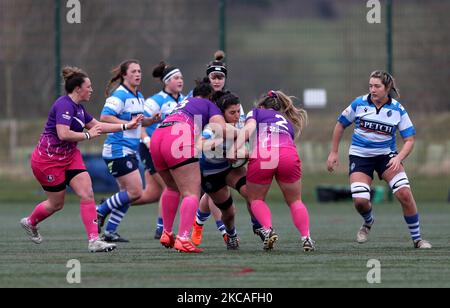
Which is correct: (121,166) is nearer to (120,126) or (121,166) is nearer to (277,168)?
(120,126)

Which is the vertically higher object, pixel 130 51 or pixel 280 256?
pixel 130 51

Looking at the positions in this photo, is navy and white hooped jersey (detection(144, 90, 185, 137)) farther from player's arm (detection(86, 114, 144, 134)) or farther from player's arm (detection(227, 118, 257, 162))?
player's arm (detection(227, 118, 257, 162))

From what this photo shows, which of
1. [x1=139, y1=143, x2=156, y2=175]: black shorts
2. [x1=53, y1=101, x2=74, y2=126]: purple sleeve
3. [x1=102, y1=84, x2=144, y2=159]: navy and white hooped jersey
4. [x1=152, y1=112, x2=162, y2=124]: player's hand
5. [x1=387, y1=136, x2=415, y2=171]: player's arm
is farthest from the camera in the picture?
[x1=139, y1=143, x2=156, y2=175]: black shorts

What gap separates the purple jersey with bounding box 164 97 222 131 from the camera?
10016 millimetres

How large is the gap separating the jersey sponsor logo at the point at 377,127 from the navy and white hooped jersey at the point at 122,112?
2894 millimetres

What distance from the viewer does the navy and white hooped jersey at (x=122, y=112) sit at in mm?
12245

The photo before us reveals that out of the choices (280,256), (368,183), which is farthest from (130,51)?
(280,256)

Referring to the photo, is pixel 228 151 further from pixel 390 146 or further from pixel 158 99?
pixel 158 99

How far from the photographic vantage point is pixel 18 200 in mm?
20516

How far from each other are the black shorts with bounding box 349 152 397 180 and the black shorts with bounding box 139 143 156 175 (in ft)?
9.77

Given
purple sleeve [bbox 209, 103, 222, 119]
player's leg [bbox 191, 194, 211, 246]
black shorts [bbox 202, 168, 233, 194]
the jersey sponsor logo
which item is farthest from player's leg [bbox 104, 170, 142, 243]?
the jersey sponsor logo

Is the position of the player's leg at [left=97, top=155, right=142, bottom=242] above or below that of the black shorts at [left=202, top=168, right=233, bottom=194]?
above

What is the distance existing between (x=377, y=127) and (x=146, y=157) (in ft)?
11.8
